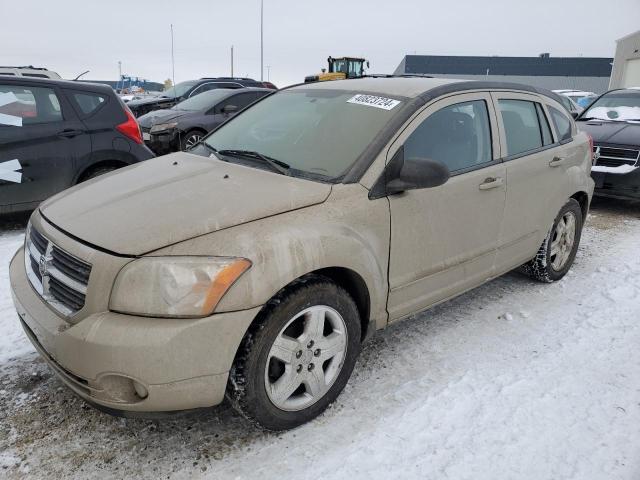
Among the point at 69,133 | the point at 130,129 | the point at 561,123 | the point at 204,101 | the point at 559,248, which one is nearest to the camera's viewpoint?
the point at 561,123

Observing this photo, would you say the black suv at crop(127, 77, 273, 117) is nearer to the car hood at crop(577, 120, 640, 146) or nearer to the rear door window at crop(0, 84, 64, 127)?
the rear door window at crop(0, 84, 64, 127)

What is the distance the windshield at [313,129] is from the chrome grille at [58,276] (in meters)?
1.18

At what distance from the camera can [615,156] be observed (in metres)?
6.73

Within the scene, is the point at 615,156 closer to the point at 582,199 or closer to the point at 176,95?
the point at 582,199

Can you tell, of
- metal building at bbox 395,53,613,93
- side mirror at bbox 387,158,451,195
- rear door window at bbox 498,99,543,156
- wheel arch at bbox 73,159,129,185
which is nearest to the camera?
side mirror at bbox 387,158,451,195

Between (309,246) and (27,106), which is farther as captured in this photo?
(27,106)

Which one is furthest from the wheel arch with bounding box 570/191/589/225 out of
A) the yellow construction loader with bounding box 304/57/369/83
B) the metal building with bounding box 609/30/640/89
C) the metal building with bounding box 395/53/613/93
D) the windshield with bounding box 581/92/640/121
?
the metal building with bounding box 395/53/613/93

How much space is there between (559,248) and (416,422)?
8.27ft

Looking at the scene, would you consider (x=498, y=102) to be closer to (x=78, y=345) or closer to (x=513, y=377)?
(x=513, y=377)

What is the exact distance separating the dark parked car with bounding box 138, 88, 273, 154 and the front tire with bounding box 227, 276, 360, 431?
7319mm

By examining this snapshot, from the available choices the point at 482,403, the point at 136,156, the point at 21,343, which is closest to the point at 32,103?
the point at 136,156

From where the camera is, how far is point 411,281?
2.87 meters

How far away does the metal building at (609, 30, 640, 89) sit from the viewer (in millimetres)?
33375

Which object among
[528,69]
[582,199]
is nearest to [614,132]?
[582,199]
